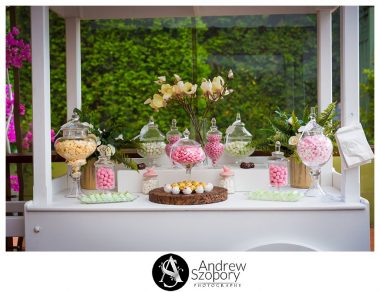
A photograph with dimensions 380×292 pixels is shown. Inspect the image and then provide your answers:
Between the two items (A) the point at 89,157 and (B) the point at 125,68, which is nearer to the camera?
(A) the point at 89,157

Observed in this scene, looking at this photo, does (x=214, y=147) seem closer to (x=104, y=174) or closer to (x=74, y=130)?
(x=104, y=174)

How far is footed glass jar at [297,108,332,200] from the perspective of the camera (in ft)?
9.30

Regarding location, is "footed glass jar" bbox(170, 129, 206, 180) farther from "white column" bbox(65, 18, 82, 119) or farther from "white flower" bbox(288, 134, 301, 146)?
"white column" bbox(65, 18, 82, 119)

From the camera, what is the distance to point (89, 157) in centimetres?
329

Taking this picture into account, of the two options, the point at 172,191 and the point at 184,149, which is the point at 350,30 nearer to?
the point at 184,149

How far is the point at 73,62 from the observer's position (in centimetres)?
360

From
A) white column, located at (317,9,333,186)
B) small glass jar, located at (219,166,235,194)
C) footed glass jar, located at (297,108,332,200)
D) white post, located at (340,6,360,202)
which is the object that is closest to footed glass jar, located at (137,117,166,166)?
small glass jar, located at (219,166,235,194)

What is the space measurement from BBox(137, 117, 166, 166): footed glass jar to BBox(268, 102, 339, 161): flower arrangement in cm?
69
